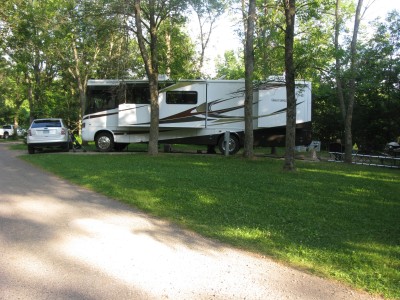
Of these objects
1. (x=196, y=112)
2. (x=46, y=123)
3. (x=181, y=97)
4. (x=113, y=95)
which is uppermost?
(x=113, y=95)

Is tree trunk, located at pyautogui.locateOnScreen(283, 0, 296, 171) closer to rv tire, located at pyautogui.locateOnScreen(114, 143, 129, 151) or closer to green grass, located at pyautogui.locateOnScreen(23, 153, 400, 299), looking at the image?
green grass, located at pyautogui.locateOnScreen(23, 153, 400, 299)

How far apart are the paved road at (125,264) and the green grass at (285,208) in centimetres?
41

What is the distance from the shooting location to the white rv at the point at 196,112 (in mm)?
17562

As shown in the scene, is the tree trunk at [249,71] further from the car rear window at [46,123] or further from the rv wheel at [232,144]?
the car rear window at [46,123]

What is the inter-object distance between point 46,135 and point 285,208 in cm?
1408

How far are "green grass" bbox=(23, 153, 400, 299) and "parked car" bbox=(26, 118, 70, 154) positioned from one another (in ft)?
20.3

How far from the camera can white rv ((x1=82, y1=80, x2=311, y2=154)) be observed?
1756 cm

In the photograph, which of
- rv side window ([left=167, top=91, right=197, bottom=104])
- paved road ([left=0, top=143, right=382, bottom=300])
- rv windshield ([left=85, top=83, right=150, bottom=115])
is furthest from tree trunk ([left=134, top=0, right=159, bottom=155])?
paved road ([left=0, top=143, right=382, bottom=300])

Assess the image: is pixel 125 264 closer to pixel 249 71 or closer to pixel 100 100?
pixel 249 71

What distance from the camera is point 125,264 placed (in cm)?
444

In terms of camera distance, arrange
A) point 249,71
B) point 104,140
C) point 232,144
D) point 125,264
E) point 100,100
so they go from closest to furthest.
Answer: point 125,264, point 249,71, point 232,144, point 100,100, point 104,140

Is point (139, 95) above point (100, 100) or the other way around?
above

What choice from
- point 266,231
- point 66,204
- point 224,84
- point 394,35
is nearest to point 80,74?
point 224,84

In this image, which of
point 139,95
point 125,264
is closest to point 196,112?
point 139,95
